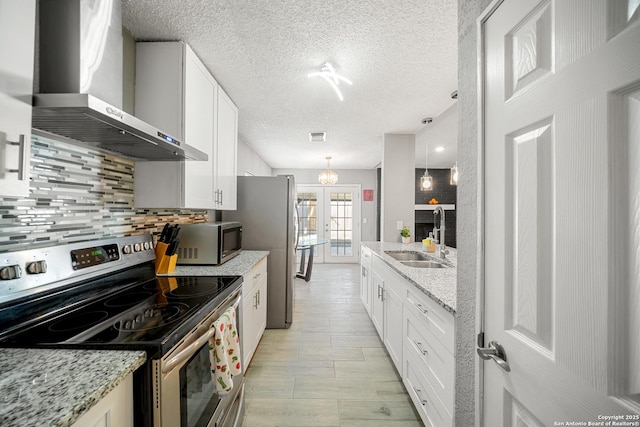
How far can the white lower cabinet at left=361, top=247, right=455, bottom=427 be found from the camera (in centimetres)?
124

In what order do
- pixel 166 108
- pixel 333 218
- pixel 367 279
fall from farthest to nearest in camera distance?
1. pixel 333 218
2. pixel 367 279
3. pixel 166 108

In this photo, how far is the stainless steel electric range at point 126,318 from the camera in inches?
33.7

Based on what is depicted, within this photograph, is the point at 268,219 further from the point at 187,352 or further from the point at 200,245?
the point at 187,352

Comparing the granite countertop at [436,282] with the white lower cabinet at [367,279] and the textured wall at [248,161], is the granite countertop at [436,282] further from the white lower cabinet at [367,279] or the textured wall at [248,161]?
the textured wall at [248,161]

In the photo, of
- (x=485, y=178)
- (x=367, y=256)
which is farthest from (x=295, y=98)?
(x=485, y=178)

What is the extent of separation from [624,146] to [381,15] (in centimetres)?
145

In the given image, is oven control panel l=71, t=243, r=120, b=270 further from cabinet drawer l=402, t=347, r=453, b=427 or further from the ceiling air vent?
the ceiling air vent

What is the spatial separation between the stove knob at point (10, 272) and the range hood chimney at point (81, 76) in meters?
0.58

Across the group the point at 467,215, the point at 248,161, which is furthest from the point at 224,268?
the point at 248,161

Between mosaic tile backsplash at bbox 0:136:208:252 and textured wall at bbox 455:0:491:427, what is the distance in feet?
5.87

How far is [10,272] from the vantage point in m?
0.98

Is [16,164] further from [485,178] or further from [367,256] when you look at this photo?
[367,256]

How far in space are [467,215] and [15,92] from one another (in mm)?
1556

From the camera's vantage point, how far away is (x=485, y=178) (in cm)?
93
